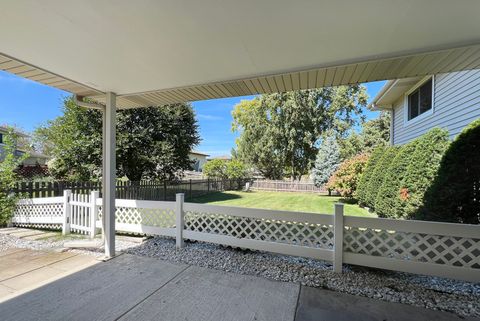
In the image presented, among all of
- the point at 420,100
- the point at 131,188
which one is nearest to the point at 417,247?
the point at 420,100

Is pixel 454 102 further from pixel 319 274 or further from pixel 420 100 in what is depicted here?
pixel 319 274

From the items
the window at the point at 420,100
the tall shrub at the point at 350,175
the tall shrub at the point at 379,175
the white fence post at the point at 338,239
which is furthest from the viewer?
the tall shrub at the point at 350,175

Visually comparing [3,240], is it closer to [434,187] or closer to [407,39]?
[407,39]

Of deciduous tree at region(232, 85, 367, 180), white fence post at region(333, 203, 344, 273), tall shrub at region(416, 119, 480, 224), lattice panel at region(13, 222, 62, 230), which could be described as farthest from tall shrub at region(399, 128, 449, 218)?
deciduous tree at region(232, 85, 367, 180)

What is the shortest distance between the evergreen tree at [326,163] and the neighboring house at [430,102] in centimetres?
714

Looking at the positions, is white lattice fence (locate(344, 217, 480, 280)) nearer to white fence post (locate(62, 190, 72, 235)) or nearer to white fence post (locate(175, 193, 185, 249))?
white fence post (locate(175, 193, 185, 249))

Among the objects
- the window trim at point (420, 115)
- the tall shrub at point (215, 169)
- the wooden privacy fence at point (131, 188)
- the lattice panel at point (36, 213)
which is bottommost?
the lattice panel at point (36, 213)

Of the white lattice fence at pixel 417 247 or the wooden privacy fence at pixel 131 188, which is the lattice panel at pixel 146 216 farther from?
the white lattice fence at pixel 417 247

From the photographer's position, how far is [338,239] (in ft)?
11.6

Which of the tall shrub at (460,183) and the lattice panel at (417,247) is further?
the tall shrub at (460,183)

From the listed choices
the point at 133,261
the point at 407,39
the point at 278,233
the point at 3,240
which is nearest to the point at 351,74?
the point at 407,39

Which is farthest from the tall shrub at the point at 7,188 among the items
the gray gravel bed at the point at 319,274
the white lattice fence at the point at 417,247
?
the white lattice fence at the point at 417,247

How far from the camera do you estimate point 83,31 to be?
7.57 feet

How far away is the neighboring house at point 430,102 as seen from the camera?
5.15 m
